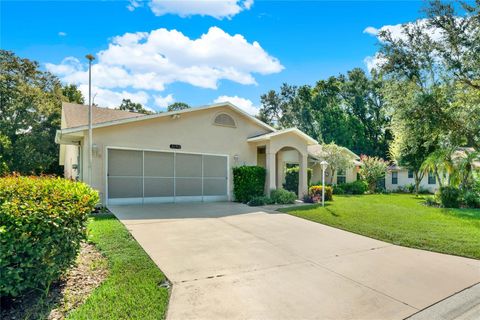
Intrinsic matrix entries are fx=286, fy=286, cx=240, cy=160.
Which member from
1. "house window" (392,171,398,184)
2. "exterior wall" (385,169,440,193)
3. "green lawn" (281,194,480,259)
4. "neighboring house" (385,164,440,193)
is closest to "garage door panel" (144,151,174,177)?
"green lawn" (281,194,480,259)

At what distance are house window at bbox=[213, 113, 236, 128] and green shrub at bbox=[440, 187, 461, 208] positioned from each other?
10.6 m

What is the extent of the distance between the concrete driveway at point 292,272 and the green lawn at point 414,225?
58 centimetres

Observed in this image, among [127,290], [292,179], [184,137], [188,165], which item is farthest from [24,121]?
[127,290]

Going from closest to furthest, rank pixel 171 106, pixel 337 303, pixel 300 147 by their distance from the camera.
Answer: pixel 337 303, pixel 300 147, pixel 171 106

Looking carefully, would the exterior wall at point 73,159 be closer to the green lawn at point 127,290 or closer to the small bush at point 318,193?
the green lawn at point 127,290

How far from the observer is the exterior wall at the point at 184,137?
38.0 feet

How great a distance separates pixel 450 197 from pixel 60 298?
50.6 feet

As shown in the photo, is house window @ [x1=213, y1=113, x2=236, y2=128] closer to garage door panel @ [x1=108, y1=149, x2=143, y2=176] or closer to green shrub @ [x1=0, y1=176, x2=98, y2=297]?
garage door panel @ [x1=108, y1=149, x2=143, y2=176]

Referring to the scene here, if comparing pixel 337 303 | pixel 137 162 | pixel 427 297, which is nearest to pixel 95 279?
pixel 337 303

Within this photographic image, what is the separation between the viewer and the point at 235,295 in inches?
157

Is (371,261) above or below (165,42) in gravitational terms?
below

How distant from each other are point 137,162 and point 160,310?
32.1 ft

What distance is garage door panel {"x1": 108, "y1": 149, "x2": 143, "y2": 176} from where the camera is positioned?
39.0ft

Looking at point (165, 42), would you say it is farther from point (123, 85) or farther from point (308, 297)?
point (308, 297)
